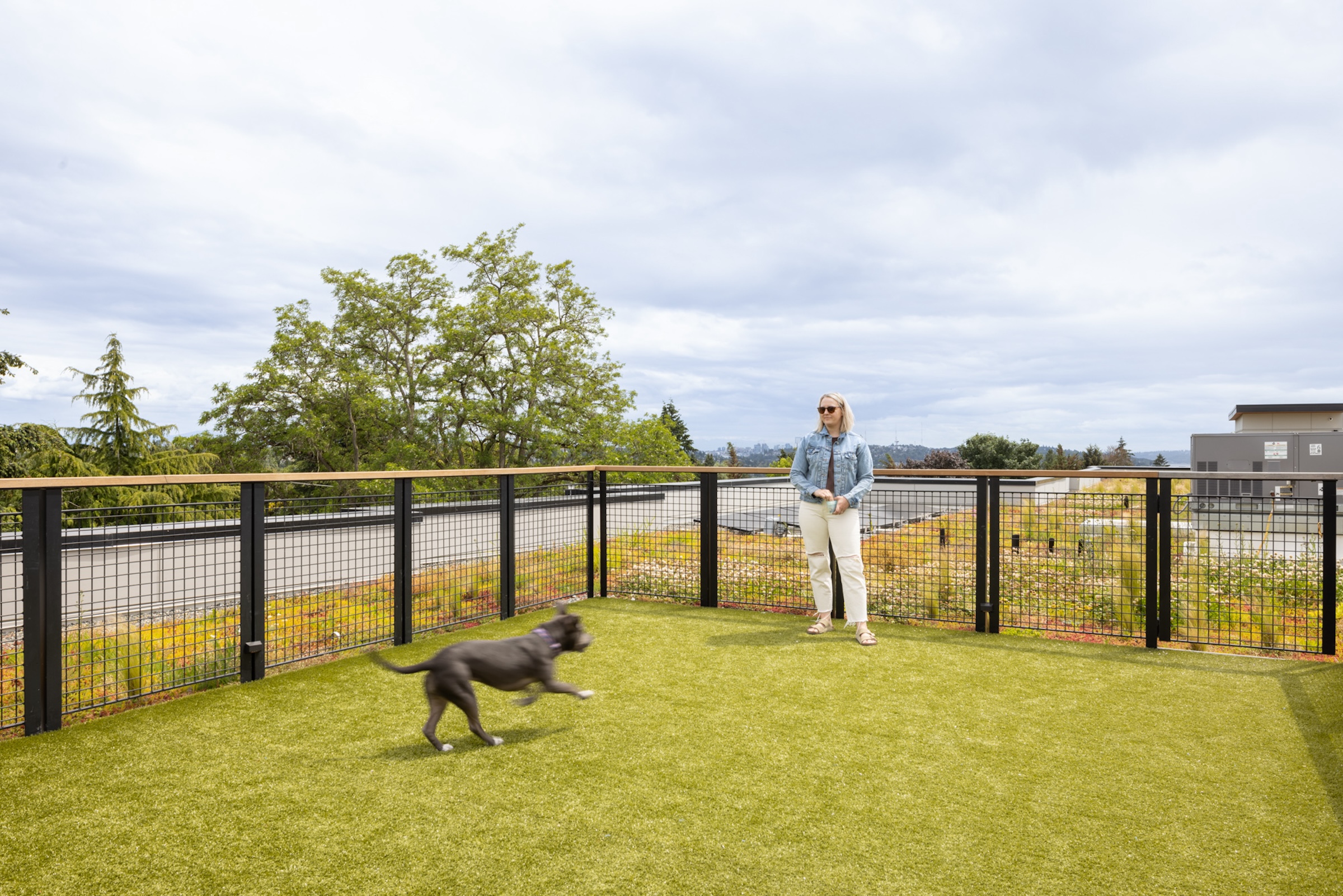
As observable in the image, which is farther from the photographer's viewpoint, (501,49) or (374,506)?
(501,49)

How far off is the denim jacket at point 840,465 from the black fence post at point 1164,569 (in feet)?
5.92

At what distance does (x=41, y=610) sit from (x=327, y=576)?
4.31 ft

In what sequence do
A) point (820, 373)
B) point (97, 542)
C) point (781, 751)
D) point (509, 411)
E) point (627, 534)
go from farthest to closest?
point (820, 373), point (509, 411), point (627, 534), point (97, 542), point (781, 751)

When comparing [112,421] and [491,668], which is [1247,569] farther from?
[112,421]

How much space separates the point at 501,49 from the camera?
25.1 feet

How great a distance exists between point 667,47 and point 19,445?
45.9 feet

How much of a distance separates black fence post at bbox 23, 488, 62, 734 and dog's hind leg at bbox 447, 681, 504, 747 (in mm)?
1822

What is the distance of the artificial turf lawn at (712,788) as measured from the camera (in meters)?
1.79

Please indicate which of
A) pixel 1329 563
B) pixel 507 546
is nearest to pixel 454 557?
pixel 507 546

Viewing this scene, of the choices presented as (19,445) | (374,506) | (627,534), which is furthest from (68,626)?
(19,445)

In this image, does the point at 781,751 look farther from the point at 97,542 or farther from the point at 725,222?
the point at 725,222

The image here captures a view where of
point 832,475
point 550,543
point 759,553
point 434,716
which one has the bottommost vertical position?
point 434,716

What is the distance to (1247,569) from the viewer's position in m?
4.51

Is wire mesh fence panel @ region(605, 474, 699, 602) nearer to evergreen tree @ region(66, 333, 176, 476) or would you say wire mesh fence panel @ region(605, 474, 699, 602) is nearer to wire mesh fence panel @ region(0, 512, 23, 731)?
wire mesh fence panel @ region(0, 512, 23, 731)
